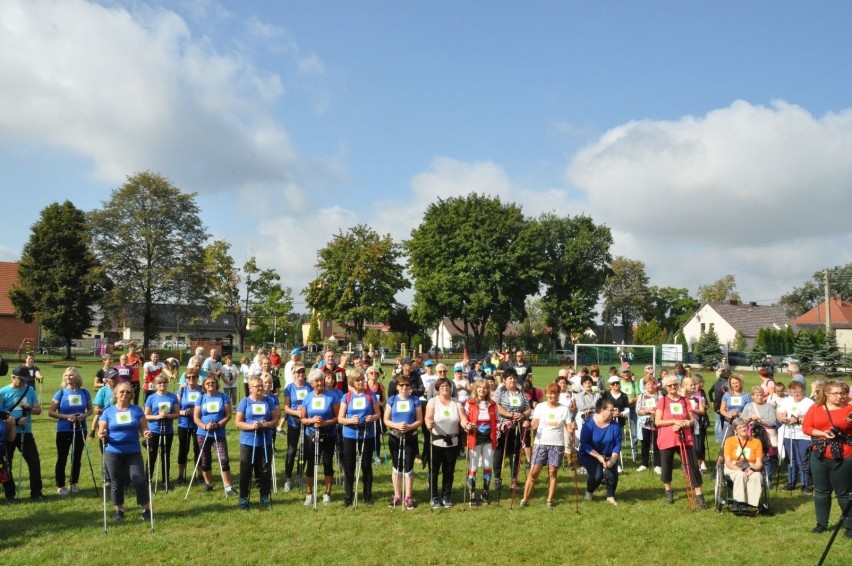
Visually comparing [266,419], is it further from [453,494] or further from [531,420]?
[531,420]

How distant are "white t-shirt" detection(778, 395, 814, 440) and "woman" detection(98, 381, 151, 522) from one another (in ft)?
31.8

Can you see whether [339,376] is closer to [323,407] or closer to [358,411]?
[323,407]

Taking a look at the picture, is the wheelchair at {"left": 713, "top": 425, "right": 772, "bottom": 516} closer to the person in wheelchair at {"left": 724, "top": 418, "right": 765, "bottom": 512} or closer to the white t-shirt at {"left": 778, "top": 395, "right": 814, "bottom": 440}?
the person in wheelchair at {"left": 724, "top": 418, "right": 765, "bottom": 512}

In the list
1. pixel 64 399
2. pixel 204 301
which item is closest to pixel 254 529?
pixel 64 399

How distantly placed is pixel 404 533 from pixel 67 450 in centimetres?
544

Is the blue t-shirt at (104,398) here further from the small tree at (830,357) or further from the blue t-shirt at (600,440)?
the small tree at (830,357)

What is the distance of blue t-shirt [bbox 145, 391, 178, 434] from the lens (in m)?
10.5

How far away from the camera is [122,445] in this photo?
8.77 metres

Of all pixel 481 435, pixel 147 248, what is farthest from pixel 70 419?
pixel 147 248

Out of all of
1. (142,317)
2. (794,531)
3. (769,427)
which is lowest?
(794,531)

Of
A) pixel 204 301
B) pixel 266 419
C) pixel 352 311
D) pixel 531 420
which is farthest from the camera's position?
pixel 352 311

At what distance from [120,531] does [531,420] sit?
18.7 feet

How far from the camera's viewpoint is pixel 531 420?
1045 cm

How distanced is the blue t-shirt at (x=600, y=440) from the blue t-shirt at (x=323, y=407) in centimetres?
361
